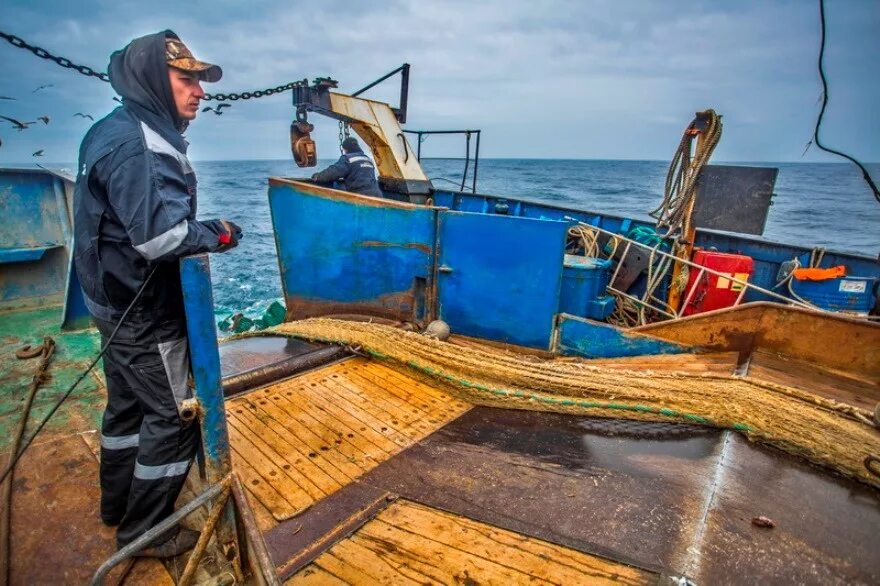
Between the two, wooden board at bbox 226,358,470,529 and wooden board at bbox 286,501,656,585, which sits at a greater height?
wooden board at bbox 286,501,656,585

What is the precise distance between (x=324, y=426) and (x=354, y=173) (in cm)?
397

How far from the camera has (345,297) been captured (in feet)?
16.6

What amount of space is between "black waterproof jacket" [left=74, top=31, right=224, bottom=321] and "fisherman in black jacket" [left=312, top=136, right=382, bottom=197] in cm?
424

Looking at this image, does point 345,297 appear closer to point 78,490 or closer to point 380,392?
point 380,392

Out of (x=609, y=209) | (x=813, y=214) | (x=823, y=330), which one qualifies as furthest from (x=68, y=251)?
(x=813, y=214)

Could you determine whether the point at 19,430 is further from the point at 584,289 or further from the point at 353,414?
the point at 584,289

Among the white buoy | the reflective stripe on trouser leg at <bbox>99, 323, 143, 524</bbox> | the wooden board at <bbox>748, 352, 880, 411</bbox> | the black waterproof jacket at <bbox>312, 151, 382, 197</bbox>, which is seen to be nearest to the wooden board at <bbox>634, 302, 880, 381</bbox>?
the wooden board at <bbox>748, 352, 880, 411</bbox>

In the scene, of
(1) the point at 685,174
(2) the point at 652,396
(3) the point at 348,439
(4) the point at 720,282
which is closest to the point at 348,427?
(3) the point at 348,439

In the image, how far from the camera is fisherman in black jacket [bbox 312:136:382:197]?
603 cm

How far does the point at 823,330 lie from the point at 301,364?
3.97 meters

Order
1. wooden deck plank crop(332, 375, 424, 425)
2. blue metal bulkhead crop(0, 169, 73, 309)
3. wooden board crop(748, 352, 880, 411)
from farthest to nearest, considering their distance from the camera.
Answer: blue metal bulkhead crop(0, 169, 73, 309) → wooden deck plank crop(332, 375, 424, 425) → wooden board crop(748, 352, 880, 411)

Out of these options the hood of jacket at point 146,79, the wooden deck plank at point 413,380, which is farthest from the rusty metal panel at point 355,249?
the hood of jacket at point 146,79

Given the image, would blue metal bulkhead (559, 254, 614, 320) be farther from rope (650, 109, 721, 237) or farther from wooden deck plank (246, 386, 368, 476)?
wooden deck plank (246, 386, 368, 476)

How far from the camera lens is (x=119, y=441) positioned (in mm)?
1978
